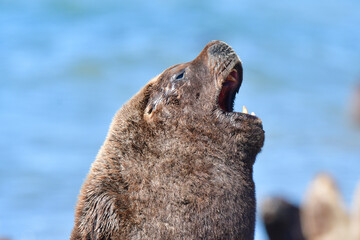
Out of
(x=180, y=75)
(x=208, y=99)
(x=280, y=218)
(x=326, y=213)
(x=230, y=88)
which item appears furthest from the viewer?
(x=280, y=218)

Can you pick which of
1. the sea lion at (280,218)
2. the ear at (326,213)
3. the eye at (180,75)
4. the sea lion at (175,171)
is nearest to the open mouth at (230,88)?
the sea lion at (175,171)

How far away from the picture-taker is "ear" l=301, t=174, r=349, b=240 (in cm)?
850

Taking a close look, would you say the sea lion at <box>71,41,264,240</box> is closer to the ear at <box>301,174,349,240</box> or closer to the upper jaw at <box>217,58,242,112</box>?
the upper jaw at <box>217,58,242,112</box>

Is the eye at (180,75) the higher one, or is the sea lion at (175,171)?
the eye at (180,75)

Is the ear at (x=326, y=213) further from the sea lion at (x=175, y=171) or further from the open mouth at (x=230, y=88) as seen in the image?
the sea lion at (x=175, y=171)

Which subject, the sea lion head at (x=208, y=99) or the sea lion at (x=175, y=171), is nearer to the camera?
the sea lion at (x=175, y=171)

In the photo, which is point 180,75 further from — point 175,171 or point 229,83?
point 175,171

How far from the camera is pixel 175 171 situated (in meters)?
4.20

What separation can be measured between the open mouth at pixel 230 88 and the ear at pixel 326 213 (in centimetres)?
417

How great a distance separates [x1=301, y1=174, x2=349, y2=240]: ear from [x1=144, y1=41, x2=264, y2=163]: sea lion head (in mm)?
4184

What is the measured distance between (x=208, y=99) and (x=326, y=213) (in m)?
4.53

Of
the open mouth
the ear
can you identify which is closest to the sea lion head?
the open mouth

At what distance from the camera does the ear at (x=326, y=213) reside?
8500 millimetres

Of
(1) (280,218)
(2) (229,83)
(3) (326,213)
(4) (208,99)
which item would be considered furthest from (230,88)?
(1) (280,218)
